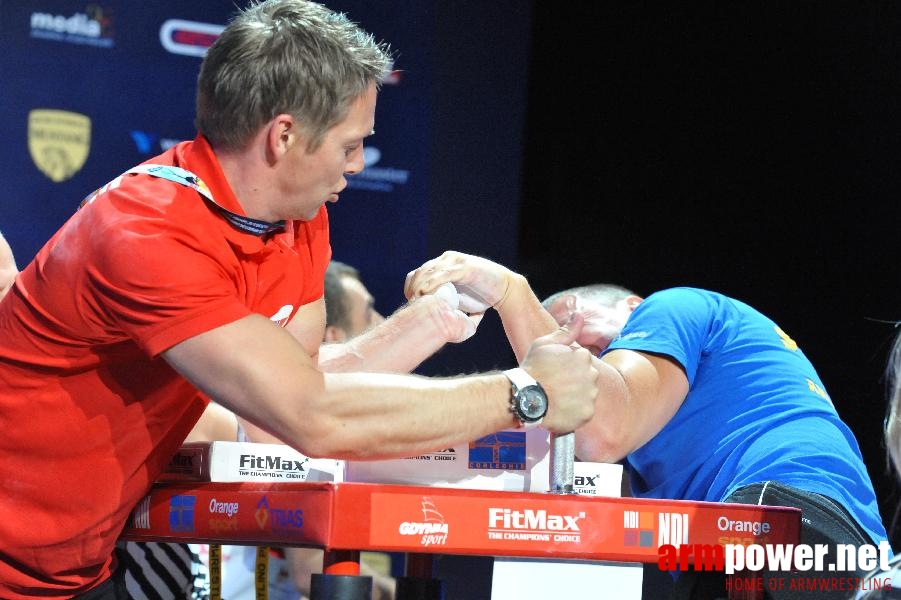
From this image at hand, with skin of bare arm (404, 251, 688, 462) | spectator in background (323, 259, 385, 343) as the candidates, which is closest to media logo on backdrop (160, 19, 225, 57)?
spectator in background (323, 259, 385, 343)

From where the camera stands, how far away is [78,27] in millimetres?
3936

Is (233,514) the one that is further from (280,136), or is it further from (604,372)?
(604,372)

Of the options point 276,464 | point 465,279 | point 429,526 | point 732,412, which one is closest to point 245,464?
point 276,464

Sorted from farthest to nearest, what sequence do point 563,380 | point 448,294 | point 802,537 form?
point 448,294
point 802,537
point 563,380

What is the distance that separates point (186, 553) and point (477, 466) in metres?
1.55

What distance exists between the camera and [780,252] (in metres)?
4.24

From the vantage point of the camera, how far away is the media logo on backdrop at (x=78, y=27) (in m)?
3.89

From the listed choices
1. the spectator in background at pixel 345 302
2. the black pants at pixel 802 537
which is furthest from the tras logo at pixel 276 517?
the spectator in background at pixel 345 302

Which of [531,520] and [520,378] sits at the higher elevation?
[520,378]

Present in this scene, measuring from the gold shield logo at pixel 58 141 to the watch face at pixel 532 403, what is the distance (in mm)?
2732

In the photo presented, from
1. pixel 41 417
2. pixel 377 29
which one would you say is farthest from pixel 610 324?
pixel 377 29

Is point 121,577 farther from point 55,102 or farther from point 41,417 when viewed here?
point 55,102

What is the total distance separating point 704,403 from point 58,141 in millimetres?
2566

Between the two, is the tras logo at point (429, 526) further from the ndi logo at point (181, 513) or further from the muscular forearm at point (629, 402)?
the muscular forearm at point (629, 402)
